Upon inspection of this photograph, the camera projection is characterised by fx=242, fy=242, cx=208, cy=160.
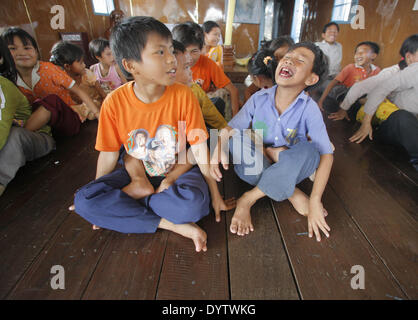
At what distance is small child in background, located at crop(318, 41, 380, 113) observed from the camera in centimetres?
234

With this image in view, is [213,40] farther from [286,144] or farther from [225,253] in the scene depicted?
[225,253]

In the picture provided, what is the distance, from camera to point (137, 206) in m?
0.97

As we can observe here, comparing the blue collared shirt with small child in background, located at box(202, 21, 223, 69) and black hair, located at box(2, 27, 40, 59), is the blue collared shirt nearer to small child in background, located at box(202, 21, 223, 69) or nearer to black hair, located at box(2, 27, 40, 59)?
small child in background, located at box(202, 21, 223, 69)

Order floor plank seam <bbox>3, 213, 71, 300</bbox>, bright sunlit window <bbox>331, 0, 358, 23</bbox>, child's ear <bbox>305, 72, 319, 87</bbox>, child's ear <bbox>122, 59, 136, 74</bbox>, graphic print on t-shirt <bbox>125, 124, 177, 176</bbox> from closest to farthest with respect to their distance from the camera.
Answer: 1. floor plank seam <bbox>3, 213, 71, 300</bbox>
2. child's ear <bbox>122, 59, 136, 74</bbox>
3. graphic print on t-shirt <bbox>125, 124, 177, 176</bbox>
4. child's ear <bbox>305, 72, 319, 87</bbox>
5. bright sunlit window <bbox>331, 0, 358, 23</bbox>

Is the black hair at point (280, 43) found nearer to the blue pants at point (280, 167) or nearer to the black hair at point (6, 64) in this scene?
the blue pants at point (280, 167)

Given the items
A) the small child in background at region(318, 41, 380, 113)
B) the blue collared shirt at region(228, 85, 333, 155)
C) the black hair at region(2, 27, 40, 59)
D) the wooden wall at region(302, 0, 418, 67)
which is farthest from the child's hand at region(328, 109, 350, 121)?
the black hair at region(2, 27, 40, 59)

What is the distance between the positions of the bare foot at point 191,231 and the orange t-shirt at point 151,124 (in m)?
0.26

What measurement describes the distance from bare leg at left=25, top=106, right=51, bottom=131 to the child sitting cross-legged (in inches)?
49.5

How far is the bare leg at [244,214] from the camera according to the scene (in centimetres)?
101

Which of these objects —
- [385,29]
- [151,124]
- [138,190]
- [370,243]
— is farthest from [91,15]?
[370,243]

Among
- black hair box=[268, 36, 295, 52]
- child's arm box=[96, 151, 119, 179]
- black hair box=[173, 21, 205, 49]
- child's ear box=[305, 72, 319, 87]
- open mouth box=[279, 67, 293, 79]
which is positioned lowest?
child's arm box=[96, 151, 119, 179]

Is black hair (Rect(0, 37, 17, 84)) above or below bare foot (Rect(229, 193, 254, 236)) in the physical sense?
above

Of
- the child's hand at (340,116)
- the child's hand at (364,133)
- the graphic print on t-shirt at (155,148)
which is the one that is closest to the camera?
the graphic print on t-shirt at (155,148)

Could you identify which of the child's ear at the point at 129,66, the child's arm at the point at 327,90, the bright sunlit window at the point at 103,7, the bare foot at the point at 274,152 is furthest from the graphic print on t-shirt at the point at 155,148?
the bright sunlit window at the point at 103,7
